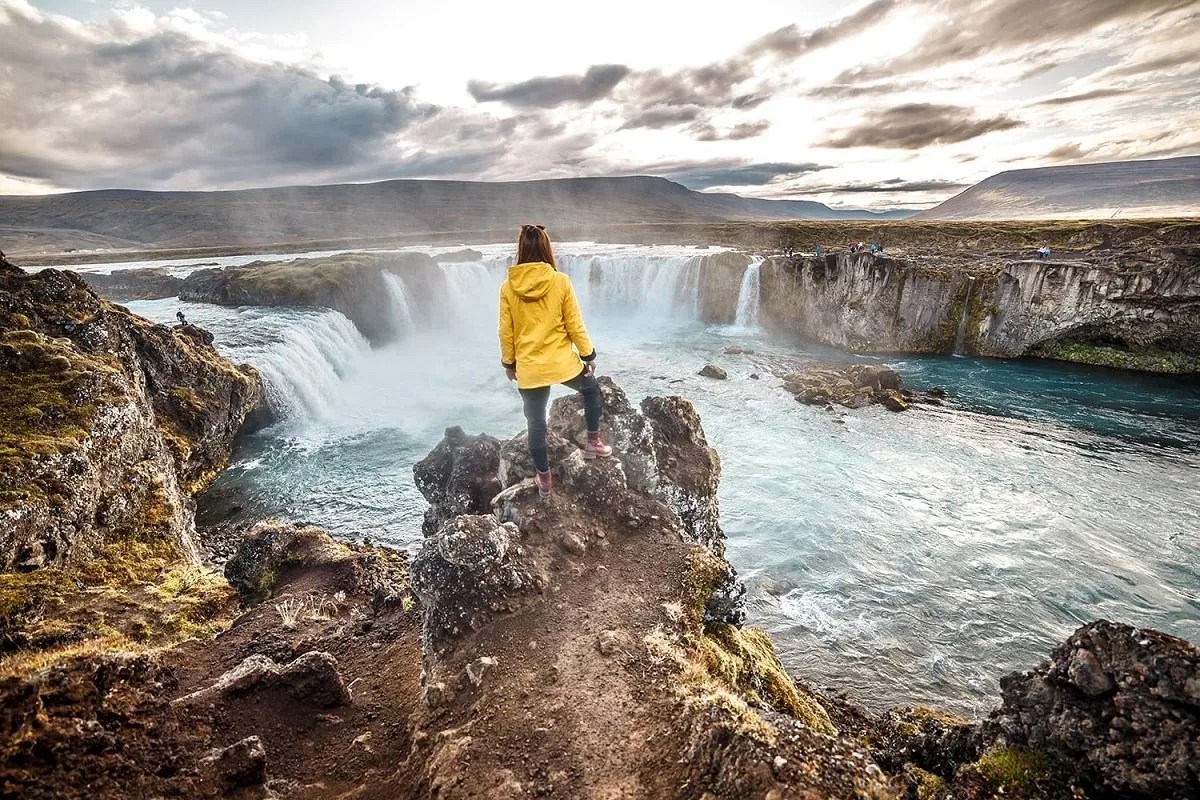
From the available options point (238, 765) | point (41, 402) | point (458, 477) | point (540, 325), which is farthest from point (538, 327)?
point (41, 402)

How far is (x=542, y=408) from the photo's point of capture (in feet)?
23.5

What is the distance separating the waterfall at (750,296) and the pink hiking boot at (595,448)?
4141 cm

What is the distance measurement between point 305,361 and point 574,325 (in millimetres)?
27170

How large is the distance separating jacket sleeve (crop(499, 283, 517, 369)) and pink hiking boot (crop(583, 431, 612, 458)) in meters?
1.97

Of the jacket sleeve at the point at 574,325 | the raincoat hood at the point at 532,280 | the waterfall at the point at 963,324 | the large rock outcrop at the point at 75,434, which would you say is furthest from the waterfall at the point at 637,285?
the raincoat hood at the point at 532,280

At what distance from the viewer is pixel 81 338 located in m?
12.6

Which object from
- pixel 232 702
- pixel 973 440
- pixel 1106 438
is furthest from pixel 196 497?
pixel 1106 438

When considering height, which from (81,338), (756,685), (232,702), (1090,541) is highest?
(81,338)

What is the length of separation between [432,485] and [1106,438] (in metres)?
29.3

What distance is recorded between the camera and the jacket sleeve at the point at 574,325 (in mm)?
6812

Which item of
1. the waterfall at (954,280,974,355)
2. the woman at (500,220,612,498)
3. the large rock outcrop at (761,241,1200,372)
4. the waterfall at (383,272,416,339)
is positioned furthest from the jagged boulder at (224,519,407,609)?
the waterfall at (954,280,974,355)

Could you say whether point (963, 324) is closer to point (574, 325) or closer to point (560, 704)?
point (574, 325)

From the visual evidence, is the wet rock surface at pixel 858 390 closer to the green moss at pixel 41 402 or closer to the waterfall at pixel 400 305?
the green moss at pixel 41 402

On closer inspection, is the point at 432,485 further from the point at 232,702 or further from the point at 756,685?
the point at 756,685
